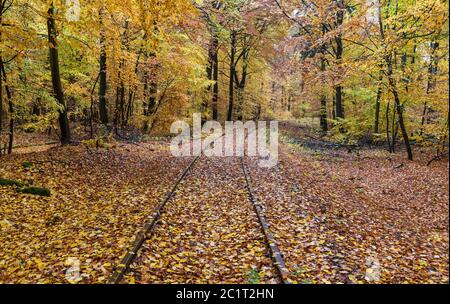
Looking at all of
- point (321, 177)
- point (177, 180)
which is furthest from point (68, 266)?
point (321, 177)

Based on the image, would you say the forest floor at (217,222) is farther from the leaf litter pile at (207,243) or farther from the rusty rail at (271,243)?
the rusty rail at (271,243)

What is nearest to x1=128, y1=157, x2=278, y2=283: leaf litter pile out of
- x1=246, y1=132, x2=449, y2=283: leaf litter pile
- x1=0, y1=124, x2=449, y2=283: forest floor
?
x1=0, y1=124, x2=449, y2=283: forest floor

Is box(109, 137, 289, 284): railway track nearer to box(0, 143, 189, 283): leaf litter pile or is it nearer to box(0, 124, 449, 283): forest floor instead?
box(0, 124, 449, 283): forest floor

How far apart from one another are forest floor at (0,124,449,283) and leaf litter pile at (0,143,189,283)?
30mm

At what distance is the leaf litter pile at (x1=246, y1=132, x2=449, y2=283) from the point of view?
5695mm

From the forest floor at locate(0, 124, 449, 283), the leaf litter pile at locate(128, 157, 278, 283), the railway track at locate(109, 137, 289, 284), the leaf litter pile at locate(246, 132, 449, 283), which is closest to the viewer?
the railway track at locate(109, 137, 289, 284)

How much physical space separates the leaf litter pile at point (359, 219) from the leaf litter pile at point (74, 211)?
333cm

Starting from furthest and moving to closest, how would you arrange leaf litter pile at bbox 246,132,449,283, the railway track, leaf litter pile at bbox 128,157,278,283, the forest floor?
1. leaf litter pile at bbox 246,132,449,283
2. the forest floor
3. leaf litter pile at bbox 128,157,278,283
4. the railway track

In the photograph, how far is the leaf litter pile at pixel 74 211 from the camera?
18.5ft

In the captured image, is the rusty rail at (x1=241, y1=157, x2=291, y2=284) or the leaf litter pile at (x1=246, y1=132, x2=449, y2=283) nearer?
the rusty rail at (x1=241, y1=157, x2=291, y2=284)

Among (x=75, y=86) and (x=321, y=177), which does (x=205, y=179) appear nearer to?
(x=321, y=177)

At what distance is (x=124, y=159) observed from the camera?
47.4 feet

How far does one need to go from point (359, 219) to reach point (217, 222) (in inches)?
145
